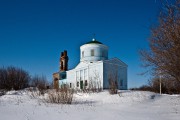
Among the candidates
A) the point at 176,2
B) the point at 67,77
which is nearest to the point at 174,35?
the point at 176,2

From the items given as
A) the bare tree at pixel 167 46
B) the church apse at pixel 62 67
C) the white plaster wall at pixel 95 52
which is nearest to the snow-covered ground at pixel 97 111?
the bare tree at pixel 167 46

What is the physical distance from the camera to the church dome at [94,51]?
3753cm

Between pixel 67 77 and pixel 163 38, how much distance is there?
3363 cm

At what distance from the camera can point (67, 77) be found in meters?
42.5

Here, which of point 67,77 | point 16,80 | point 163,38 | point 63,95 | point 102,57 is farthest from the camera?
point 67,77

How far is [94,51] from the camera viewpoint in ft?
123

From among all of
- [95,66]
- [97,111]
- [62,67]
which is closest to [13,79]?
[95,66]

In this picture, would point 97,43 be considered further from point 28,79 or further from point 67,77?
point 28,79

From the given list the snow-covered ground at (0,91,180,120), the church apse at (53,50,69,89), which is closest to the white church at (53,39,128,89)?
the church apse at (53,50,69,89)

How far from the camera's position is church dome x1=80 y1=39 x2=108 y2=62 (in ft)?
123

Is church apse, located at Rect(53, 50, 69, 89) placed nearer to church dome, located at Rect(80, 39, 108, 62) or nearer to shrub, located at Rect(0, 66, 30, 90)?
church dome, located at Rect(80, 39, 108, 62)

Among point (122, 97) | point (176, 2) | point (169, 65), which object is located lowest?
point (122, 97)

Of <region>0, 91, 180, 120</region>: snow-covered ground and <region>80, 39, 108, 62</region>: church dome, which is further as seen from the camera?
<region>80, 39, 108, 62</region>: church dome

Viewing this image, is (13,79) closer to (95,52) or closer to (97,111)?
(95,52)
